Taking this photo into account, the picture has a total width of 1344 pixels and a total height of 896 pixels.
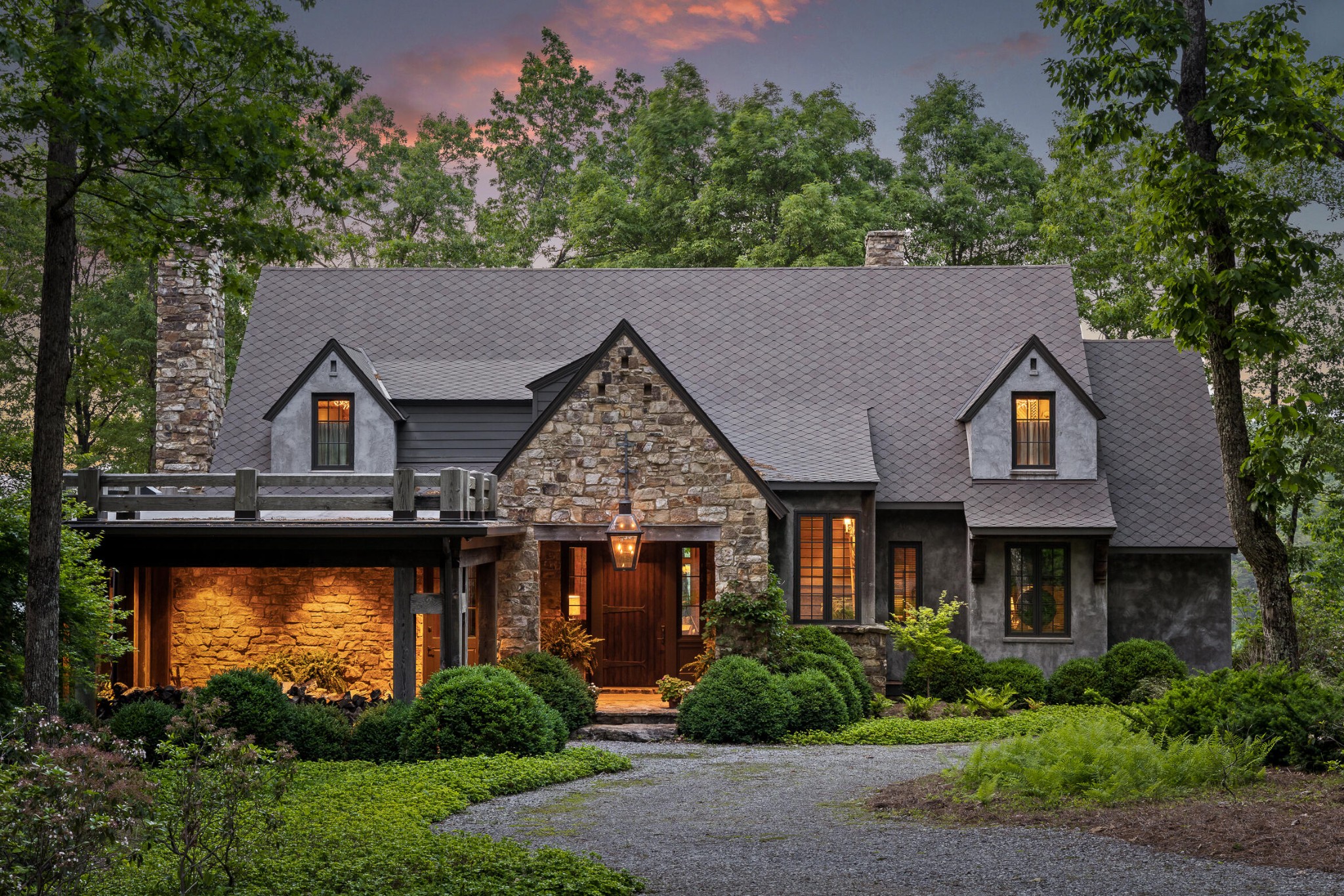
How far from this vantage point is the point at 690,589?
60.2ft

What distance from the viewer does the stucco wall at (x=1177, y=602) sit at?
18.5 metres

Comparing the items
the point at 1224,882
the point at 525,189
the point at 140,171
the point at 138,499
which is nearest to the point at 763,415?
the point at 138,499

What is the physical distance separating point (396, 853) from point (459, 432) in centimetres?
1148

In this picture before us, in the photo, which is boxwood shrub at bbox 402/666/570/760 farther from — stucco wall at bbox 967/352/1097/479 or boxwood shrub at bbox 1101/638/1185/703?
stucco wall at bbox 967/352/1097/479

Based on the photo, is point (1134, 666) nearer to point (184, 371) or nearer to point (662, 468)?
point (662, 468)

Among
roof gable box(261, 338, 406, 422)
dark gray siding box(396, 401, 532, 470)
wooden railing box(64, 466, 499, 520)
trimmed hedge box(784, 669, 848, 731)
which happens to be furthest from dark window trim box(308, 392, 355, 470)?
trimmed hedge box(784, 669, 848, 731)

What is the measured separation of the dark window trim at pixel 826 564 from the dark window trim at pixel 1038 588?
2.49m

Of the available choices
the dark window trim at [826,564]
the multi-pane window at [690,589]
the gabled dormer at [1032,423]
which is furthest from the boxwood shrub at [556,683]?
the gabled dormer at [1032,423]

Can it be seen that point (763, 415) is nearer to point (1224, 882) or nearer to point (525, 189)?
point (1224, 882)

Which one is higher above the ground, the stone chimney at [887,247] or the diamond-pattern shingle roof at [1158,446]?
the stone chimney at [887,247]

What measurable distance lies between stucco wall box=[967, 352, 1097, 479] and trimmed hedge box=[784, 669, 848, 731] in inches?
211

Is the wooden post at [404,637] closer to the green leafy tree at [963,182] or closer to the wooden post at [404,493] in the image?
the wooden post at [404,493]

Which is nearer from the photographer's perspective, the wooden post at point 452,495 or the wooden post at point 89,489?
the wooden post at point 452,495

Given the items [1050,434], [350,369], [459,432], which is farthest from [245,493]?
[1050,434]
